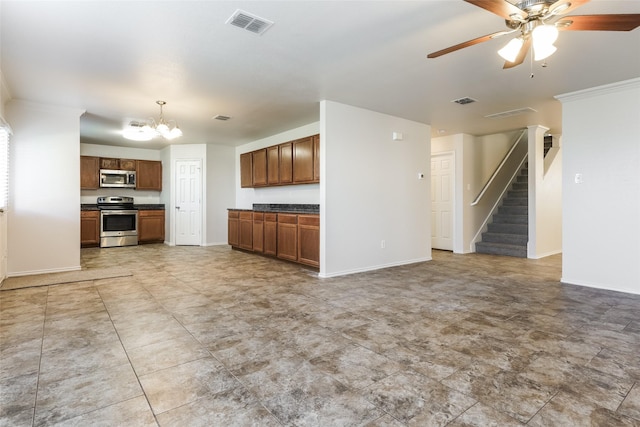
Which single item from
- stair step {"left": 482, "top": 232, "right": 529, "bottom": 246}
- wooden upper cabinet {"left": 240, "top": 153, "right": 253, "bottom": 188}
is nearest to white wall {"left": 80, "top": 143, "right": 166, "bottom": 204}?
wooden upper cabinet {"left": 240, "top": 153, "right": 253, "bottom": 188}

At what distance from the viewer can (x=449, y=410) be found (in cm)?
164

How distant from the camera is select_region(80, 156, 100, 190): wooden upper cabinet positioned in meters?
7.80

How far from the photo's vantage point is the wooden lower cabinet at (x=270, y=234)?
19.4ft

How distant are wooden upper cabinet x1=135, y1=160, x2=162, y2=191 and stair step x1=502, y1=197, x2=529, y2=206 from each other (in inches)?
343

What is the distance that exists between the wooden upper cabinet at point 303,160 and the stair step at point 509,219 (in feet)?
15.6

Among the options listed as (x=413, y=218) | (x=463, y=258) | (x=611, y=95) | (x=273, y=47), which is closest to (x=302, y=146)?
(x=413, y=218)

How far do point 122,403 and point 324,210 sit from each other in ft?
10.8

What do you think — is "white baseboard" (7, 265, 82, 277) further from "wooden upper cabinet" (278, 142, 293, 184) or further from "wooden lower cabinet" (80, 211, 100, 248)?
"wooden upper cabinet" (278, 142, 293, 184)

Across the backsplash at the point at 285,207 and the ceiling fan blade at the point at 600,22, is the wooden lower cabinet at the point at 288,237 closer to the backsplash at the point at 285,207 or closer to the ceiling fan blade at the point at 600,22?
the backsplash at the point at 285,207

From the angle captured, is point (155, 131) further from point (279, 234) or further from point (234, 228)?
point (234, 228)

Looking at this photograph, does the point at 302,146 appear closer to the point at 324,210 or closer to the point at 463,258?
the point at 324,210

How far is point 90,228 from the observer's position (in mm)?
7680

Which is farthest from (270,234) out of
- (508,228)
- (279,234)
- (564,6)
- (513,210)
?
(513,210)

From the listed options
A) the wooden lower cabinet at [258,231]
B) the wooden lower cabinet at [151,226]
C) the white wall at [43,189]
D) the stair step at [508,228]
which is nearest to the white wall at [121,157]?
the wooden lower cabinet at [151,226]
